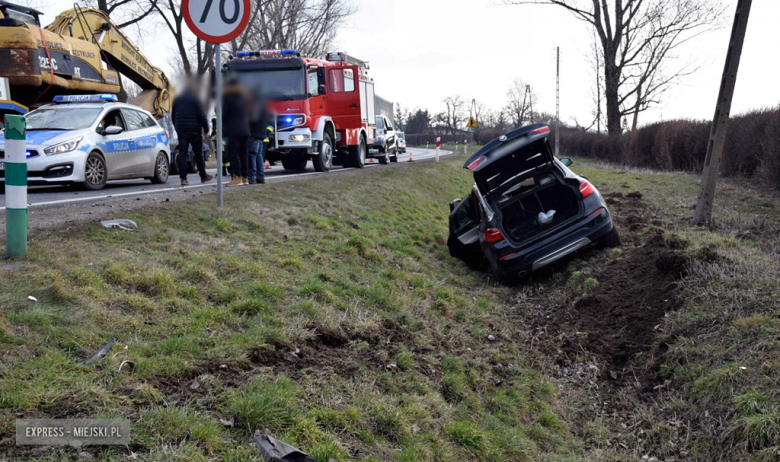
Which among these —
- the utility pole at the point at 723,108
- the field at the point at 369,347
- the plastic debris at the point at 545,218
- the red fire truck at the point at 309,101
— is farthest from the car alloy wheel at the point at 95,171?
the utility pole at the point at 723,108

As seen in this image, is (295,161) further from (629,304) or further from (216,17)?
(629,304)

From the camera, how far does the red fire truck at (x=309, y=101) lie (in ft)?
47.0

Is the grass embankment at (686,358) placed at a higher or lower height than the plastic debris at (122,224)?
lower

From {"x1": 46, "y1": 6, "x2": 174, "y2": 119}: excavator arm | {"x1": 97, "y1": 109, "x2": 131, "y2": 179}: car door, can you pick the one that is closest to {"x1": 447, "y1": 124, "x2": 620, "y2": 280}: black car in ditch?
{"x1": 97, "y1": 109, "x2": 131, "y2": 179}: car door

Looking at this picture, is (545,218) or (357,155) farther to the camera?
(357,155)

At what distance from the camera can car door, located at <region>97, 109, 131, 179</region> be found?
1086cm

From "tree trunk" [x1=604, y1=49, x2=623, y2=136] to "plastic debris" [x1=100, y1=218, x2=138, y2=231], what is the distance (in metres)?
28.6

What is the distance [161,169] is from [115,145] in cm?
158

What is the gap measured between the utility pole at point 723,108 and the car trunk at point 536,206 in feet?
9.14

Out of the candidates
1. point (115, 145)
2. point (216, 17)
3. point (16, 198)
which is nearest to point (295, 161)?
point (115, 145)

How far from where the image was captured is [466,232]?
29.3ft

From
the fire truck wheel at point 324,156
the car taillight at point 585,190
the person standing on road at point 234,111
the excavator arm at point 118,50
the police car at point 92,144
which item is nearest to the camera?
the person standing on road at point 234,111

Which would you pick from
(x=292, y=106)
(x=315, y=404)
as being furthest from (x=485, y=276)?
(x=292, y=106)

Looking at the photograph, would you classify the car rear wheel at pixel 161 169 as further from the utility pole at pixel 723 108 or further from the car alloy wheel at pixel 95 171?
the utility pole at pixel 723 108
